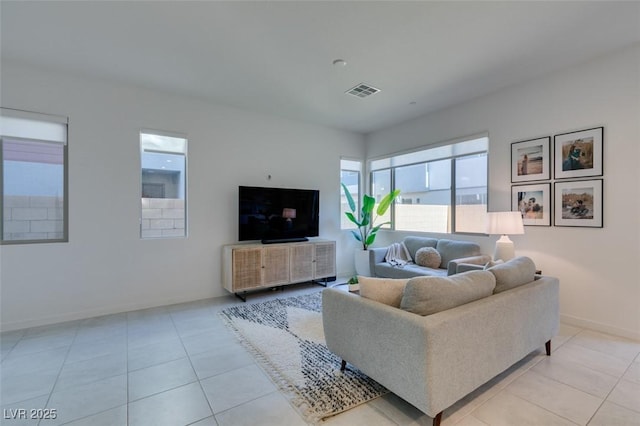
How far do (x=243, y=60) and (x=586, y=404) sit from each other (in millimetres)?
4255

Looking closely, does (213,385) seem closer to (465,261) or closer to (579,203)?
(465,261)

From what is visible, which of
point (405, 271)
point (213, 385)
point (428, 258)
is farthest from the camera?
point (428, 258)

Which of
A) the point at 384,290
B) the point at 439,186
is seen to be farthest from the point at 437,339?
the point at 439,186

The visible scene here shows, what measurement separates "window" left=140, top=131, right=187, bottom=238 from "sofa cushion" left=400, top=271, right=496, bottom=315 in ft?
11.9

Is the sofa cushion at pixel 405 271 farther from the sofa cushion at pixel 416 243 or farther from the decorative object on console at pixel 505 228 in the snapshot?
the decorative object on console at pixel 505 228

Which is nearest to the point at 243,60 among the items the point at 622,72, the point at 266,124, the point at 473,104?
the point at 266,124

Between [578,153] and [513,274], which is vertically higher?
[578,153]

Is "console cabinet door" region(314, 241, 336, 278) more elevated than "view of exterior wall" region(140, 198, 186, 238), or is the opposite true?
"view of exterior wall" region(140, 198, 186, 238)

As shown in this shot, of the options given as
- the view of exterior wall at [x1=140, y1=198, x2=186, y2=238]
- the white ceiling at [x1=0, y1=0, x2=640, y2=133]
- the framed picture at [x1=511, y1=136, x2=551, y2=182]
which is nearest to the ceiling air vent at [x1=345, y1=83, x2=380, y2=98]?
the white ceiling at [x1=0, y1=0, x2=640, y2=133]

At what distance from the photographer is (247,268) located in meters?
4.32

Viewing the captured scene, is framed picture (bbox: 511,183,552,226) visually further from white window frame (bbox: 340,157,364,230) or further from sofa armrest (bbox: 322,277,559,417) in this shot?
white window frame (bbox: 340,157,364,230)

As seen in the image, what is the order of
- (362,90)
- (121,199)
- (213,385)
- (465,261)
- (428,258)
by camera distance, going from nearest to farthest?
1. (213,385)
2. (465,261)
3. (121,199)
4. (362,90)
5. (428,258)

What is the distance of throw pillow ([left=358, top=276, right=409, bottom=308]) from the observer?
2.03 metres

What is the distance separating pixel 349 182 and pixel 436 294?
15.1 feet
